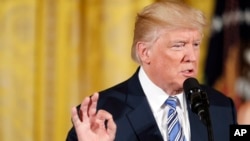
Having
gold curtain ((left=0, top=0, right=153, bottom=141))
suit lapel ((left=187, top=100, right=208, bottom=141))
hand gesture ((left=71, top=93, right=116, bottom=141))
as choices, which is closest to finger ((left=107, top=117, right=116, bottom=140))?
hand gesture ((left=71, top=93, right=116, bottom=141))

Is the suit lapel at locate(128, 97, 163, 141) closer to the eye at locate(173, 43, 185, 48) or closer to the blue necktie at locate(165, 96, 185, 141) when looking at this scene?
the blue necktie at locate(165, 96, 185, 141)

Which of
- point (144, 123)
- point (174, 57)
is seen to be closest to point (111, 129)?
point (144, 123)

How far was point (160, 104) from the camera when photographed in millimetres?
1400

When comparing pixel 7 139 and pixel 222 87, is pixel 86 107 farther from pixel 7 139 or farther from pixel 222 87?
pixel 222 87

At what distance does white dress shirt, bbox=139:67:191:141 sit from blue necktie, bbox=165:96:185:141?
1 centimetres

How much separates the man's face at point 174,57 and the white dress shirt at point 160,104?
0.02m

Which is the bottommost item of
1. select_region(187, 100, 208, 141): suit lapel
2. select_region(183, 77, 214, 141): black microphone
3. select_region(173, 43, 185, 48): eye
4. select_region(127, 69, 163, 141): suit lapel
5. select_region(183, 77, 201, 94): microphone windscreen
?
select_region(187, 100, 208, 141): suit lapel

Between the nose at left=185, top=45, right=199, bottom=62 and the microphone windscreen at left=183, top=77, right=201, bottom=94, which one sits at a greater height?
the nose at left=185, top=45, right=199, bottom=62

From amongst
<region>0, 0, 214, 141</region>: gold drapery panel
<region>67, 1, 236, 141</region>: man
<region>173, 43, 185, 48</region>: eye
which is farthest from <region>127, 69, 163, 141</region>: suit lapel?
<region>0, 0, 214, 141</region>: gold drapery panel

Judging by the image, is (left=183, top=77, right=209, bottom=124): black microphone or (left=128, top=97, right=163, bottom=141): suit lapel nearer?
(left=183, top=77, right=209, bottom=124): black microphone

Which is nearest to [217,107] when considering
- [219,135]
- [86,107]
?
[219,135]

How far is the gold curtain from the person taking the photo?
1.79 meters

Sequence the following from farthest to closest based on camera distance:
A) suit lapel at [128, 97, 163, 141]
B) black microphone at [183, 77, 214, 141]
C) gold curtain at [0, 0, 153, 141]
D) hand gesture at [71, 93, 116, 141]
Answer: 1. gold curtain at [0, 0, 153, 141]
2. suit lapel at [128, 97, 163, 141]
3. hand gesture at [71, 93, 116, 141]
4. black microphone at [183, 77, 214, 141]

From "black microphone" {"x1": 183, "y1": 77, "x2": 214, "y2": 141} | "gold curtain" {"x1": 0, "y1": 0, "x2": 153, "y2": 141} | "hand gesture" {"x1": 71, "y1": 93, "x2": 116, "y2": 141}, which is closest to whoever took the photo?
"black microphone" {"x1": 183, "y1": 77, "x2": 214, "y2": 141}
